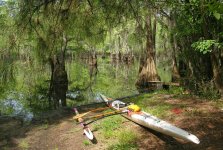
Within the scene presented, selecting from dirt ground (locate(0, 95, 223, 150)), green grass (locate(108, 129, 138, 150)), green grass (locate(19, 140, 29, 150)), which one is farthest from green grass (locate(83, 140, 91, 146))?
green grass (locate(19, 140, 29, 150))

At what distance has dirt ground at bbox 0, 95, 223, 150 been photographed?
23.1 feet

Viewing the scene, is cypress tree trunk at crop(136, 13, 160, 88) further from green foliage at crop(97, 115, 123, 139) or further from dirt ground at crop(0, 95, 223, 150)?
green foliage at crop(97, 115, 123, 139)

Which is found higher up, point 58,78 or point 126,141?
point 58,78

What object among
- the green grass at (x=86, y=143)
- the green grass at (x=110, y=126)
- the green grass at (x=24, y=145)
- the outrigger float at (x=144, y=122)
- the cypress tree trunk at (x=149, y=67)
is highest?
the cypress tree trunk at (x=149, y=67)

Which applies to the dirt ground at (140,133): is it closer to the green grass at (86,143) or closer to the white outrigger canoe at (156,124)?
the green grass at (86,143)

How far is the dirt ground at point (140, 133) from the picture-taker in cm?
703

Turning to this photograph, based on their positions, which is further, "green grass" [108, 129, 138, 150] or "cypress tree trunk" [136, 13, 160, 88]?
"cypress tree trunk" [136, 13, 160, 88]

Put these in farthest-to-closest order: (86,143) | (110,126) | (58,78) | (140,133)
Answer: (58,78)
(110,126)
(140,133)
(86,143)

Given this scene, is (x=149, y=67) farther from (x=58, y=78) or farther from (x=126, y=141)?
(x=126, y=141)

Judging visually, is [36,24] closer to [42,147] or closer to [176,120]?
[42,147]

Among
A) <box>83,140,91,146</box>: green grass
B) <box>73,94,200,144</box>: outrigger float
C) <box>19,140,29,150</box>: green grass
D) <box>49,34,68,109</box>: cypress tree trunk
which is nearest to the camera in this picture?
<box>73,94,200,144</box>: outrigger float

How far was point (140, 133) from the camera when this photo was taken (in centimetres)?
771

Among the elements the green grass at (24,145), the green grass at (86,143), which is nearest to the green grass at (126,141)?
the green grass at (86,143)

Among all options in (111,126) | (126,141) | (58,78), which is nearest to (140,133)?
(126,141)
